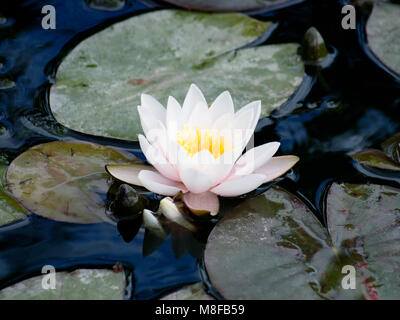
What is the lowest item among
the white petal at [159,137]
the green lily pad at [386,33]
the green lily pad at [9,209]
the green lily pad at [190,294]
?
the green lily pad at [190,294]

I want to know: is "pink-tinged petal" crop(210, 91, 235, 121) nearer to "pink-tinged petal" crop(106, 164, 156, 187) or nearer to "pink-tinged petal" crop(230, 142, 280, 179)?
"pink-tinged petal" crop(230, 142, 280, 179)

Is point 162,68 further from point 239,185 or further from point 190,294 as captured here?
point 190,294

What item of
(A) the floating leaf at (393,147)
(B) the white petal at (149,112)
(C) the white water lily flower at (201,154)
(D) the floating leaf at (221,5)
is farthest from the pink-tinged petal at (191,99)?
(D) the floating leaf at (221,5)

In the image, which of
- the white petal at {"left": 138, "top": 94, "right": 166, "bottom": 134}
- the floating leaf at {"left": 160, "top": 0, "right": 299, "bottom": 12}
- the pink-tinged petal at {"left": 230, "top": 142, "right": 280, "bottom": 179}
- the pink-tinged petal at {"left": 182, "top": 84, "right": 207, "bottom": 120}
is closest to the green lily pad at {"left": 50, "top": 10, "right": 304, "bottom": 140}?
the floating leaf at {"left": 160, "top": 0, "right": 299, "bottom": 12}

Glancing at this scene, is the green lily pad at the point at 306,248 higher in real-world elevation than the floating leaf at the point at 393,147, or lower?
lower

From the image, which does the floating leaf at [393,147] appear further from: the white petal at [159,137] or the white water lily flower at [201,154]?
the white petal at [159,137]

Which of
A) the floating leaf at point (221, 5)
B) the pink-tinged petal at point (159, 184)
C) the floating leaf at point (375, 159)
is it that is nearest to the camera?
the pink-tinged petal at point (159, 184)
